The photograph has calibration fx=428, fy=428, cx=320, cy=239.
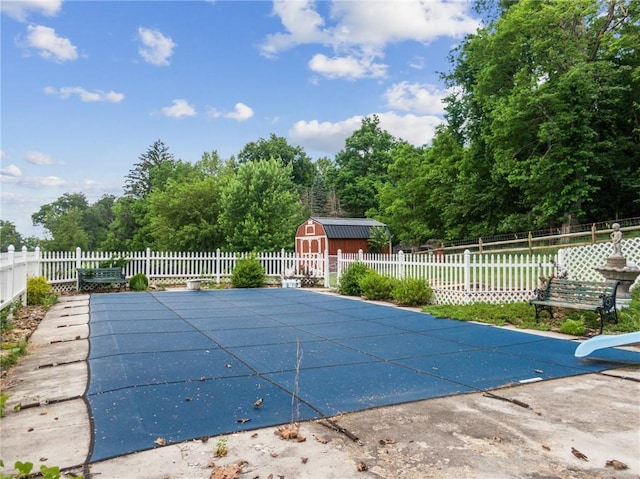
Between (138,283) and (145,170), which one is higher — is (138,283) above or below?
below

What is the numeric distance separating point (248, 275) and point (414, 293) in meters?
7.04

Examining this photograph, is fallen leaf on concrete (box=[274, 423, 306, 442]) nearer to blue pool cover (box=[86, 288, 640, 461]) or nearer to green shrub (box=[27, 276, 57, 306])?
blue pool cover (box=[86, 288, 640, 461])

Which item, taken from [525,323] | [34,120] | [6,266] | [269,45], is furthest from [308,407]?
[269,45]

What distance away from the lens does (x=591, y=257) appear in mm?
10086

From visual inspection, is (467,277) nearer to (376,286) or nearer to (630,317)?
(376,286)

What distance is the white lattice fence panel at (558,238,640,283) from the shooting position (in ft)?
31.8

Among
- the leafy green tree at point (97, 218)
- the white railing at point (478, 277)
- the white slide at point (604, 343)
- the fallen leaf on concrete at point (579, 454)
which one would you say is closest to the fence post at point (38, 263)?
the white railing at point (478, 277)

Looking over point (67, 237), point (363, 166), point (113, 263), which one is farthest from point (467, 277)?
point (67, 237)

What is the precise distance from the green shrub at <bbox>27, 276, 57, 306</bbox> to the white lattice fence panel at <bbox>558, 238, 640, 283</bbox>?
40.4 feet

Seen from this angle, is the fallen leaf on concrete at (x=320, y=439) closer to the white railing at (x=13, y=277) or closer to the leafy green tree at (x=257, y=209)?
the white railing at (x=13, y=277)

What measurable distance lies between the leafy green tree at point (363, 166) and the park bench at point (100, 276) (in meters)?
36.0

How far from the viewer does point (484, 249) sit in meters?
23.6

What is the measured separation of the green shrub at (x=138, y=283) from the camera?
13.9 meters

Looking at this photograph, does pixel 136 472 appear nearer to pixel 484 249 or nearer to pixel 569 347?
pixel 569 347
